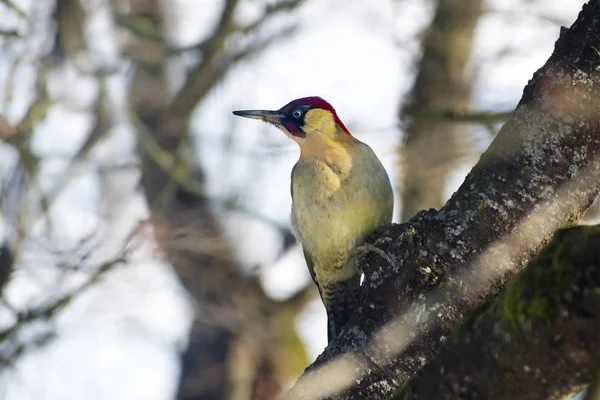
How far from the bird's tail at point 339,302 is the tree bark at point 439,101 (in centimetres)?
200

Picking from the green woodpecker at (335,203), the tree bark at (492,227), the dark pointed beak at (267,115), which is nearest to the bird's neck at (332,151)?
the green woodpecker at (335,203)

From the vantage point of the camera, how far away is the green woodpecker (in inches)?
208

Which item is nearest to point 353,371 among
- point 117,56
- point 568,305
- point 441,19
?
point 568,305

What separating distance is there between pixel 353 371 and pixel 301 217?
263cm

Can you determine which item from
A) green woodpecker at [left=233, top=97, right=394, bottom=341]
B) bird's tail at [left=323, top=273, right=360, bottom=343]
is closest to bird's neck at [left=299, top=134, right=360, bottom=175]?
green woodpecker at [left=233, top=97, right=394, bottom=341]

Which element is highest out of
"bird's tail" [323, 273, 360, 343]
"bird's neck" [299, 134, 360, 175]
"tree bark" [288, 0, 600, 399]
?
"tree bark" [288, 0, 600, 399]

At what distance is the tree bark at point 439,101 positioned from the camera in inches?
305

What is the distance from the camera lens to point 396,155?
7.87m

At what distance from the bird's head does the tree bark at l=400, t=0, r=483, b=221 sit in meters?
1.34

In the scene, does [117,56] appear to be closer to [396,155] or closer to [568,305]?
[396,155]

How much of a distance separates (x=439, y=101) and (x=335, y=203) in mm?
5042

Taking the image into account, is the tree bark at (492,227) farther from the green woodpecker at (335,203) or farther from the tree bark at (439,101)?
the tree bark at (439,101)

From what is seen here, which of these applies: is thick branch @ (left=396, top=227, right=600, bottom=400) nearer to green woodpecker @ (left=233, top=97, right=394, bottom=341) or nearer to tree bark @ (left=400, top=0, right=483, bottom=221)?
green woodpecker @ (left=233, top=97, right=394, bottom=341)

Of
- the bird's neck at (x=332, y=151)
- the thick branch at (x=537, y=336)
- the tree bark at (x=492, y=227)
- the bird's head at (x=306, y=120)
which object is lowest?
the bird's head at (x=306, y=120)
